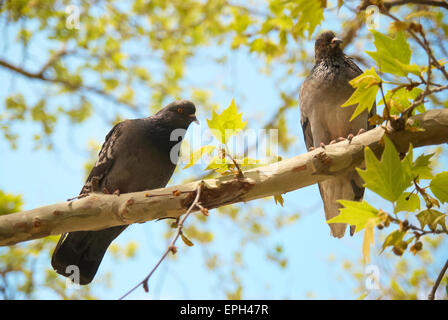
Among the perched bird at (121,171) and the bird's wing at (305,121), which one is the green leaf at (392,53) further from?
the perched bird at (121,171)

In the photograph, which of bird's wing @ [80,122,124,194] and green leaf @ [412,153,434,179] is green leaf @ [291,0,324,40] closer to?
green leaf @ [412,153,434,179]

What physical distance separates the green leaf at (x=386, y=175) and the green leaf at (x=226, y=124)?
0.75 m

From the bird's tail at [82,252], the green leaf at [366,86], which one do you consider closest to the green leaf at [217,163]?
the green leaf at [366,86]

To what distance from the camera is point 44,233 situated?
2479 millimetres

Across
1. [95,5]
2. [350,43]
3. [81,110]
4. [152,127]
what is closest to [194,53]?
[95,5]

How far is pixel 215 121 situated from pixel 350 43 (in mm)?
4361

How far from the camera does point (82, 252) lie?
372cm

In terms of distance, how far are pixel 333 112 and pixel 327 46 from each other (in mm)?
840

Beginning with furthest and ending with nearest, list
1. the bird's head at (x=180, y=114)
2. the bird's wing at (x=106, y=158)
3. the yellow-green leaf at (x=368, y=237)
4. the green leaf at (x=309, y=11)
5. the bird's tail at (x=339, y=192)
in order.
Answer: the bird's head at (x=180, y=114), the bird's wing at (x=106, y=158), the bird's tail at (x=339, y=192), the green leaf at (x=309, y=11), the yellow-green leaf at (x=368, y=237)

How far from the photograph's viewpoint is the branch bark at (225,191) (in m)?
2.23

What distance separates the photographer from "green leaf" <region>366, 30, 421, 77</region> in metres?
1.82

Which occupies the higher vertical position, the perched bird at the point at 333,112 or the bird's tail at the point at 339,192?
the perched bird at the point at 333,112

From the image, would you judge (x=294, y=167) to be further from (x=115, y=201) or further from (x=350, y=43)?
(x=350, y=43)
